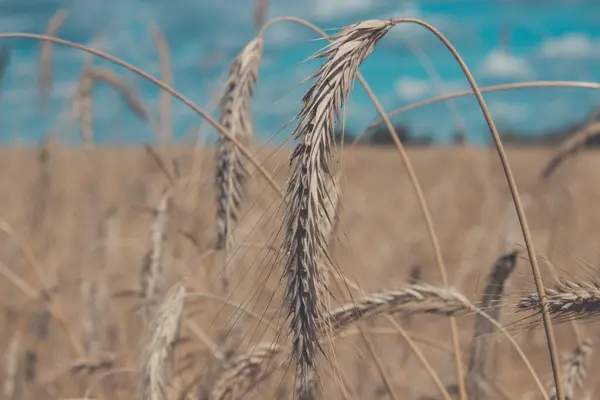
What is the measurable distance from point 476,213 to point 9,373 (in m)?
4.80

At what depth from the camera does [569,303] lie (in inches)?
43.0

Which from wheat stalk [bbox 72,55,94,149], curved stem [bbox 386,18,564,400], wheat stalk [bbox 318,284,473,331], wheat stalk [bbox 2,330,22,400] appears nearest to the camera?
curved stem [bbox 386,18,564,400]

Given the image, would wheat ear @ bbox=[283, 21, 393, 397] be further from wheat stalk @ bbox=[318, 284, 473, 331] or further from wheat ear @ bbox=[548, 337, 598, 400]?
wheat ear @ bbox=[548, 337, 598, 400]

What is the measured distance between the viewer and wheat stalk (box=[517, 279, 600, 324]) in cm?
109

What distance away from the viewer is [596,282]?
114 centimetres

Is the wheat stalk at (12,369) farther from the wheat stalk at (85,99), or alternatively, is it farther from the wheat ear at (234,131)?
the wheat ear at (234,131)

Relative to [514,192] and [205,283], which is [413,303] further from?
[205,283]

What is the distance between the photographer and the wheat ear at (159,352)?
1464 mm

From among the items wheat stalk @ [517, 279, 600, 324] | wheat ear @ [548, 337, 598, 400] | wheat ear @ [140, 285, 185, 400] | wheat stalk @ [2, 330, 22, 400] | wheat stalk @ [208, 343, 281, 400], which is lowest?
wheat stalk @ [2, 330, 22, 400]

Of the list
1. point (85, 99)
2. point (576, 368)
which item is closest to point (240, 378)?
point (576, 368)

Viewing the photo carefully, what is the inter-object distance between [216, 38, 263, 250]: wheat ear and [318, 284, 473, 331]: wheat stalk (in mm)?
277

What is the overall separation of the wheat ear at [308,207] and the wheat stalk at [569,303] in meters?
0.36

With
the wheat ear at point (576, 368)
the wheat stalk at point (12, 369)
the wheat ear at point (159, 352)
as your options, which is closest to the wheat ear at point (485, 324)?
the wheat ear at point (576, 368)

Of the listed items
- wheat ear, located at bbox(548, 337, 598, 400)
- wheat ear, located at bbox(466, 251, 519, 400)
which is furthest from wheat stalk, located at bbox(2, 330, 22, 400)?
wheat ear, located at bbox(548, 337, 598, 400)
